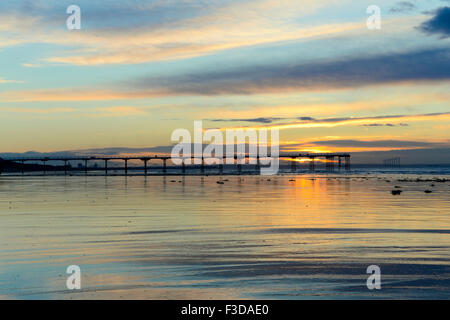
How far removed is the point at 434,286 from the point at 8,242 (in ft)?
47.1

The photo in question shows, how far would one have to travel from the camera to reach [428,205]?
35.0 meters

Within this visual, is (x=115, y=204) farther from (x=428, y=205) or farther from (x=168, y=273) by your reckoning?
(x=168, y=273)

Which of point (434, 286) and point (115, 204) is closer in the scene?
point (434, 286)

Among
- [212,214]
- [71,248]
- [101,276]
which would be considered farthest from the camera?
[212,214]

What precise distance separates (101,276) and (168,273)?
1.70 metres

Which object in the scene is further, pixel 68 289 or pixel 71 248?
pixel 71 248

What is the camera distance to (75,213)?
1184 inches

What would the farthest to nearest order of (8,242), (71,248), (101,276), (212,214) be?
1. (212,214)
2. (8,242)
3. (71,248)
4. (101,276)
